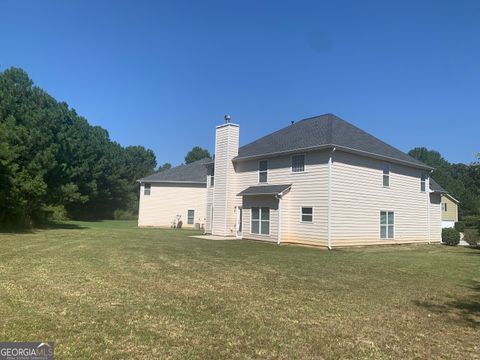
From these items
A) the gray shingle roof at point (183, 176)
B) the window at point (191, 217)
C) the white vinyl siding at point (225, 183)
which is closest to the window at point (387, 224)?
the white vinyl siding at point (225, 183)

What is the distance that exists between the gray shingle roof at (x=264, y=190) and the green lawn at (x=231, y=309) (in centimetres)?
962

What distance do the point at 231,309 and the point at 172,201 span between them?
31011 mm

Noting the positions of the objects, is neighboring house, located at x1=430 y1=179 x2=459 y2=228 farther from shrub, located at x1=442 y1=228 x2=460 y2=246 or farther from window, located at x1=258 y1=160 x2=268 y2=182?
window, located at x1=258 y1=160 x2=268 y2=182

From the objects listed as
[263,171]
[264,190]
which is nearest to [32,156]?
[263,171]

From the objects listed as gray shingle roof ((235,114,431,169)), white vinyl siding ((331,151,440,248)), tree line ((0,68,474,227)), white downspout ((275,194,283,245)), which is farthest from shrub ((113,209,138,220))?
white vinyl siding ((331,151,440,248))

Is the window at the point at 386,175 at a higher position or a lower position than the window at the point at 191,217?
higher

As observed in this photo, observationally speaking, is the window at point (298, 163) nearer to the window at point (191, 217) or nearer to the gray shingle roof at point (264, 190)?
the gray shingle roof at point (264, 190)

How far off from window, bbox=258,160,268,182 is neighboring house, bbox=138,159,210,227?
43.8 ft

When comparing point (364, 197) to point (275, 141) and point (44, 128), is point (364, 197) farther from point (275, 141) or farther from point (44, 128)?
point (44, 128)

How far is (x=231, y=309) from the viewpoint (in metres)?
6.77

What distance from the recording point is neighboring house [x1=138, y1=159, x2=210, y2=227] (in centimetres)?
3675

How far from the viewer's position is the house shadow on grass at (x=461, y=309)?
6.92 m

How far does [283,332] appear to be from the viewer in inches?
223

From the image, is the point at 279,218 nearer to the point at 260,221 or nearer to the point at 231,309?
the point at 260,221
